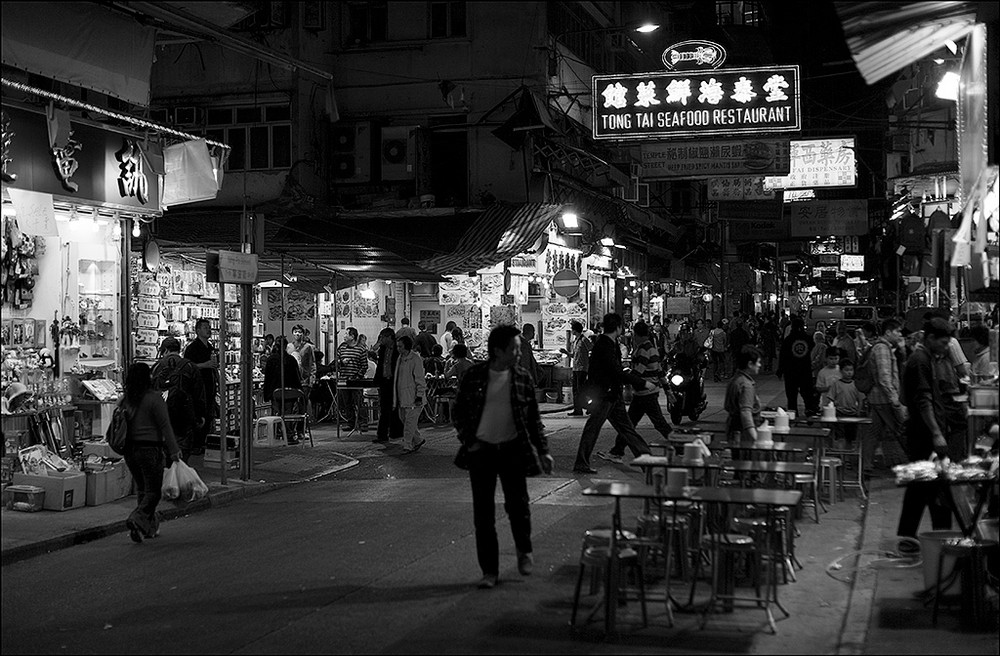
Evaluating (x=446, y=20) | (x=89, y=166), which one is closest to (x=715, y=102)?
(x=89, y=166)

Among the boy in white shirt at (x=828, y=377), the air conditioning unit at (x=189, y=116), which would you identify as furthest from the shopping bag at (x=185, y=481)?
the air conditioning unit at (x=189, y=116)

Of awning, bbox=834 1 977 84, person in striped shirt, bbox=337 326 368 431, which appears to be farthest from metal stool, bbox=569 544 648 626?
person in striped shirt, bbox=337 326 368 431

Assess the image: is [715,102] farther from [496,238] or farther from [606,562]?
[606,562]

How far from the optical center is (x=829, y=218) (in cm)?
2764

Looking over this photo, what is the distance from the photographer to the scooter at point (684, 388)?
21.0m

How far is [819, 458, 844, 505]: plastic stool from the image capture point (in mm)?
12211

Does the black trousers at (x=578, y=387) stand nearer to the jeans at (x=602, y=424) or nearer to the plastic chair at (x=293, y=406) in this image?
the plastic chair at (x=293, y=406)

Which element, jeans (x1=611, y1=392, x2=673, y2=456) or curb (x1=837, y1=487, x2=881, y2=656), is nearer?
curb (x1=837, y1=487, x2=881, y2=656)

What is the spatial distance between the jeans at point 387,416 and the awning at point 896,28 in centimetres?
1189

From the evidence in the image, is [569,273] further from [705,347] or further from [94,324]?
[94,324]

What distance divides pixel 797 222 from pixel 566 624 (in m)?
22.4

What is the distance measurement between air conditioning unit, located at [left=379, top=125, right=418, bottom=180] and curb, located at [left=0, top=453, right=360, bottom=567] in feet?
35.5

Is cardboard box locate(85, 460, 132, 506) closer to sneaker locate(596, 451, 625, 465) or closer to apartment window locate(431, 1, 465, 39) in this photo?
sneaker locate(596, 451, 625, 465)

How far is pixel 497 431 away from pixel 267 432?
10.9 m
